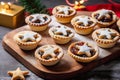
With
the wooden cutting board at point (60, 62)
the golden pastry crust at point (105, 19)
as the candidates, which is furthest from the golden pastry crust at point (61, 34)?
the golden pastry crust at point (105, 19)

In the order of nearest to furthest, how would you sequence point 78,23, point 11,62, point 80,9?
point 11,62
point 78,23
point 80,9

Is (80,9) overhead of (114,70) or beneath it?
overhead

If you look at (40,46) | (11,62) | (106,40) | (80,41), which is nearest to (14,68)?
(11,62)

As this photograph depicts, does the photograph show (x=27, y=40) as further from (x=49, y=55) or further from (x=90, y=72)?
(x=90, y=72)

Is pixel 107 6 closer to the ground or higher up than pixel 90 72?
higher up

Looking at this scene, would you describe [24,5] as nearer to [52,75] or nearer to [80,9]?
[80,9]

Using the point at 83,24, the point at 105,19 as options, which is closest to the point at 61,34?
the point at 83,24
